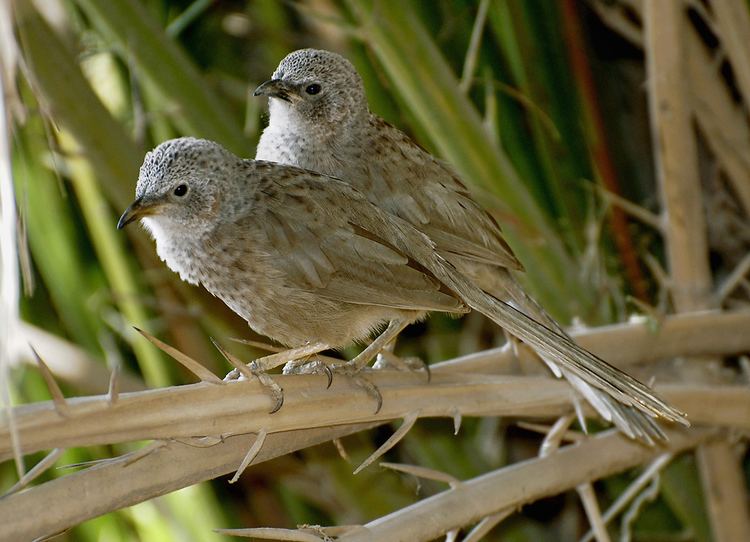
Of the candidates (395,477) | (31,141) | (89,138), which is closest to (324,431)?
(89,138)

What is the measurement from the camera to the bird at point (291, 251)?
1951mm

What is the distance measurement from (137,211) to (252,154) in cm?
71

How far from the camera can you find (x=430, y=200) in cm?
223

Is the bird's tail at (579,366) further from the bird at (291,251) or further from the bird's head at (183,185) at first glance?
the bird's head at (183,185)

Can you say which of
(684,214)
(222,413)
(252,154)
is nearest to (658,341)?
(684,214)

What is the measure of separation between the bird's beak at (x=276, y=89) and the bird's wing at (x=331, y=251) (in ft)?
0.71

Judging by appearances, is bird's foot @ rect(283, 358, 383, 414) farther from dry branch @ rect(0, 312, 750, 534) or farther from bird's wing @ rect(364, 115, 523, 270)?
bird's wing @ rect(364, 115, 523, 270)

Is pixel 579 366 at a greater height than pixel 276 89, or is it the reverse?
pixel 276 89

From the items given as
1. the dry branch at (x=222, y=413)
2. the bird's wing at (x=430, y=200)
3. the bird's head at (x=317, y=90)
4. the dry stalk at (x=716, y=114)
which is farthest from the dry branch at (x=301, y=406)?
the dry stalk at (x=716, y=114)

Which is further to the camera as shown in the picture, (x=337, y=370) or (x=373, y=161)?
(x=373, y=161)

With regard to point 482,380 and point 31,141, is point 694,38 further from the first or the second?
point 31,141

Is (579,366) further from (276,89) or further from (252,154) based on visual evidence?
(252,154)

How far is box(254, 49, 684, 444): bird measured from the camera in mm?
2158

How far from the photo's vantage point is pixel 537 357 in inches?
91.2
